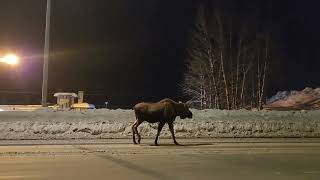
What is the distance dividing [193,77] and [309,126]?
33.4 metres

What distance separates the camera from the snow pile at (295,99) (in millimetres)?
64250

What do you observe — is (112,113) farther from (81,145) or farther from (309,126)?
(309,126)

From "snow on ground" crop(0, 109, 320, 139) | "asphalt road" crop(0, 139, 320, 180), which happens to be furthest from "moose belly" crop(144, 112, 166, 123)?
"snow on ground" crop(0, 109, 320, 139)

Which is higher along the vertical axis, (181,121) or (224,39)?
(224,39)

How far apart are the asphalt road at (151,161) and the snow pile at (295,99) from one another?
4302cm

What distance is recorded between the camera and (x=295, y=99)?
7181cm

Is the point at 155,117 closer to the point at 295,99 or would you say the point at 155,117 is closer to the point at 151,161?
the point at 151,161

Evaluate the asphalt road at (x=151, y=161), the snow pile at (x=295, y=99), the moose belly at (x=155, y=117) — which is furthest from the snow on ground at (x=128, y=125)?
the snow pile at (x=295, y=99)

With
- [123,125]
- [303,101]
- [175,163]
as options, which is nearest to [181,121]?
[123,125]

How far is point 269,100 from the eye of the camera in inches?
3073

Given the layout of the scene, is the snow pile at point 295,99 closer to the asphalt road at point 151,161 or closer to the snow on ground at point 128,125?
the snow on ground at point 128,125

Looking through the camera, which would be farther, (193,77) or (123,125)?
(193,77)

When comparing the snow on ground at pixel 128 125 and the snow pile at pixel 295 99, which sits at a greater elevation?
the snow pile at pixel 295 99

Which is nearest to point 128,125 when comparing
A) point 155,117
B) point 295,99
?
point 155,117
